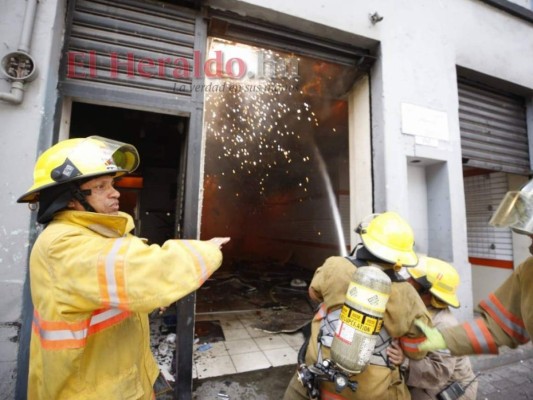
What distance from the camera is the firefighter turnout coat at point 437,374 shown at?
7.43 feet

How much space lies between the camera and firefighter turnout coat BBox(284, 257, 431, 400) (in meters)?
1.94

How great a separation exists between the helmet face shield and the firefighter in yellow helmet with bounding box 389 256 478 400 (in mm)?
1207

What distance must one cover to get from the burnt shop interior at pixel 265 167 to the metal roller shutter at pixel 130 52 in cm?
47

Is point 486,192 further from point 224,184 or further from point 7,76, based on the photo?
point 224,184

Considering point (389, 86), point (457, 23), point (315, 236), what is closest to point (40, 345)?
point (389, 86)

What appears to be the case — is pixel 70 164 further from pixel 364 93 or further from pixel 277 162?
pixel 277 162

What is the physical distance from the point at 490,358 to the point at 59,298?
5.52 meters

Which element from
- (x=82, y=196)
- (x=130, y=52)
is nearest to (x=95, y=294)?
(x=82, y=196)

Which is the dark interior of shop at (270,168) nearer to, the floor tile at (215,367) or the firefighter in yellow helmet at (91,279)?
the floor tile at (215,367)

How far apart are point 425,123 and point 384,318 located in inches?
127

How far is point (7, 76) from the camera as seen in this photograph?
2.37 m

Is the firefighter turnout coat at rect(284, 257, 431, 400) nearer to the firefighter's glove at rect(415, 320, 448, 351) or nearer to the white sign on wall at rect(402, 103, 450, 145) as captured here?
the firefighter's glove at rect(415, 320, 448, 351)

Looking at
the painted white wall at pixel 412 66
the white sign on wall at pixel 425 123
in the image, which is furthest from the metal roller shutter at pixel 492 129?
the white sign on wall at pixel 425 123

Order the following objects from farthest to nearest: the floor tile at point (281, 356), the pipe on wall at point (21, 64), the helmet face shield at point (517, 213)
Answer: the floor tile at point (281, 356), the pipe on wall at point (21, 64), the helmet face shield at point (517, 213)
